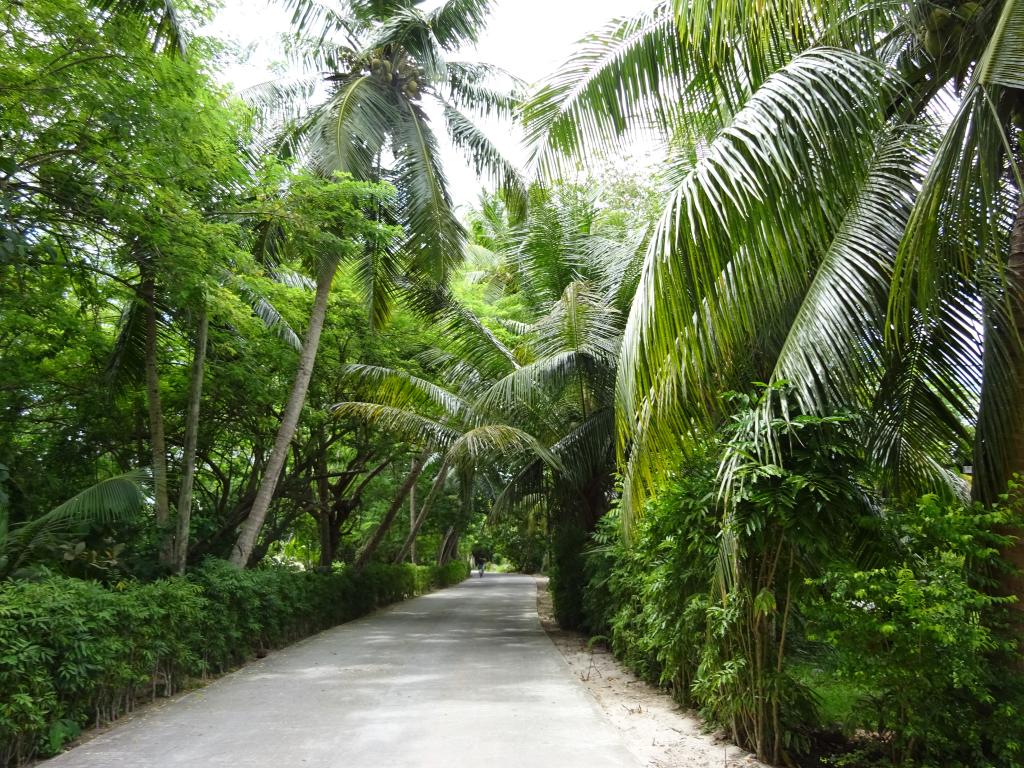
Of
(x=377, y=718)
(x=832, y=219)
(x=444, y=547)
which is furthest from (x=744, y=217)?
(x=444, y=547)

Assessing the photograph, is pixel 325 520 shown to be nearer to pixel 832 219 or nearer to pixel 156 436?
pixel 156 436

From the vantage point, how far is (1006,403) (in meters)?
4.71

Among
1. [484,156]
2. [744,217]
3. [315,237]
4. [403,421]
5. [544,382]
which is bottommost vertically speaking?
[744,217]

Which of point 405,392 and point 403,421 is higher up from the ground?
point 405,392

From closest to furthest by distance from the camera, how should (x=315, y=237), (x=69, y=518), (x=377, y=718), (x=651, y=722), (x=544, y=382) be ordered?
(x=377, y=718), (x=651, y=722), (x=69, y=518), (x=315, y=237), (x=544, y=382)

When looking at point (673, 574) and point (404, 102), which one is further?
point (404, 102)

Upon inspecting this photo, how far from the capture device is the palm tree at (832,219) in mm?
4090

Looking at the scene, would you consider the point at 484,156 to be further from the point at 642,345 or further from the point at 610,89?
the point at 642,345

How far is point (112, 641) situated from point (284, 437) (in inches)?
247

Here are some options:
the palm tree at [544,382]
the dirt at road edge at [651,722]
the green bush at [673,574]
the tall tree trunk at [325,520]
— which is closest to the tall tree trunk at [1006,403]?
the green bush at [673,574]

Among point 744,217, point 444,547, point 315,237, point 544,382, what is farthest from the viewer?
point 444,547

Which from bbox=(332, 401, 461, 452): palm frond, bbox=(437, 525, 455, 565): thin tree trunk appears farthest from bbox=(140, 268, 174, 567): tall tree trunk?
bbox=(437, 525, 455, 565): thin tree trunk

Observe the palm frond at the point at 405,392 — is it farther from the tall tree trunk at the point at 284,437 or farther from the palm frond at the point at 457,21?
the palm frond at the point at 457,21

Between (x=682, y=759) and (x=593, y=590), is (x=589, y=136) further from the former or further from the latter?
(x=593, y=590)
